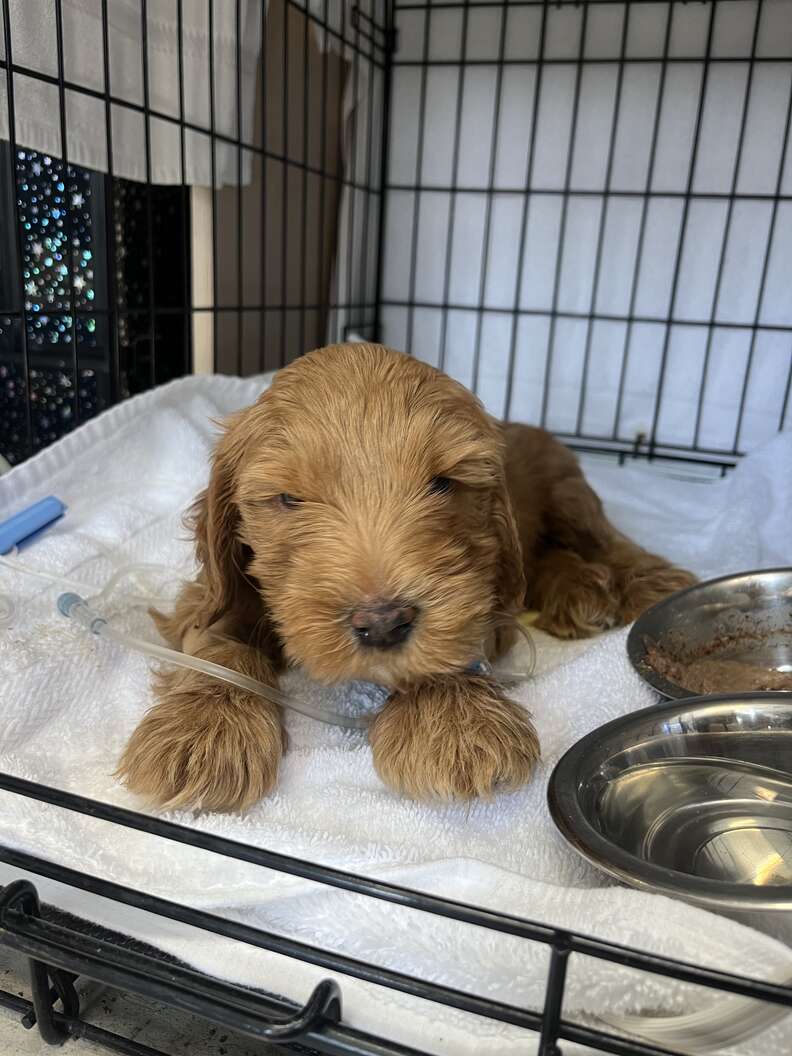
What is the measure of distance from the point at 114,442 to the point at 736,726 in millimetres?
1872

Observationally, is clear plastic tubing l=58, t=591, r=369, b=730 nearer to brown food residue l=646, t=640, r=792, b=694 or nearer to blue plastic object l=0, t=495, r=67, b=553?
blue plastic object l=0, t=495, r=67, b=553

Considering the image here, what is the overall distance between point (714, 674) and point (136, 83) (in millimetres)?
2269

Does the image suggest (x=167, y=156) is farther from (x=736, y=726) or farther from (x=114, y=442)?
(x=736, y=726)

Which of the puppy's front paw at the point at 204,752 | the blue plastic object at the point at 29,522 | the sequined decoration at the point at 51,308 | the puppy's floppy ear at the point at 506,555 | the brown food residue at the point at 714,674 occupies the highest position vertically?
the sequined decoration at the point at 51,308

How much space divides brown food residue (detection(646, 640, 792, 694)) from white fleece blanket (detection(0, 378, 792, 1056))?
9 centimetres

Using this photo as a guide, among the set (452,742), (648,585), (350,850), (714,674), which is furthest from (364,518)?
(648,585)

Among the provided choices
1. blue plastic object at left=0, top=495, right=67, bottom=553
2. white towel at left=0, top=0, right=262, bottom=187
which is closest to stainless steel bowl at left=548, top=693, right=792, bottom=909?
blue plastic object at left=0, top=495, right=67, bottom=553

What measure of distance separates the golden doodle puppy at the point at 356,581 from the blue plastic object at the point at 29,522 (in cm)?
65

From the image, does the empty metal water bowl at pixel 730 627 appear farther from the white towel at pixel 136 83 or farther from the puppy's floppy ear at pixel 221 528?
the white towel at pixel 136 83

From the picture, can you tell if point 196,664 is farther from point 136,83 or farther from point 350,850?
point 136,83

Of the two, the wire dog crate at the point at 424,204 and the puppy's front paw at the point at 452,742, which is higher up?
the wire dog crate at the point at 424,204

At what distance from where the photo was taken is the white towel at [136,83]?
2.06 meters

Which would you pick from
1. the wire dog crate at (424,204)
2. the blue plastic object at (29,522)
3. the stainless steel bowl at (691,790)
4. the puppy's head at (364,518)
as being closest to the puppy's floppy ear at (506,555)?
the puppy's head at (364,518)

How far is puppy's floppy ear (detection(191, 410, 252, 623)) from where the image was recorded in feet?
5.10
